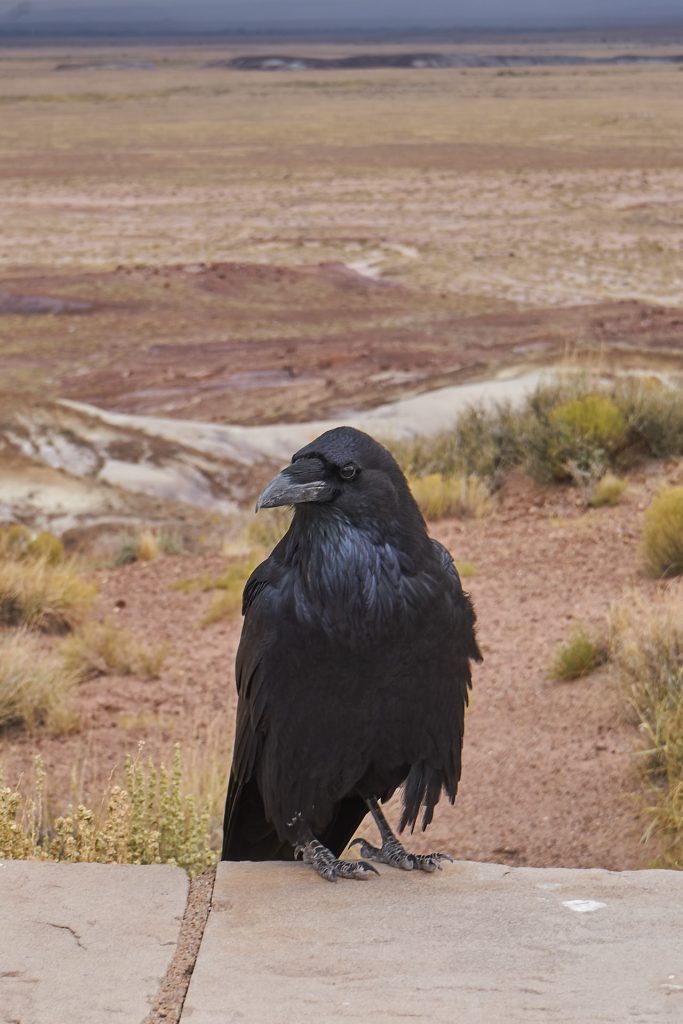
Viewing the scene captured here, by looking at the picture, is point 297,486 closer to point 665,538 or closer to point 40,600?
point 665,538

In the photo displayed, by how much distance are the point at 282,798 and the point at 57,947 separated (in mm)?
883

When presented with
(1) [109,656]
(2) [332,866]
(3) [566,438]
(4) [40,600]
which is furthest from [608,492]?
(2) [332,866]

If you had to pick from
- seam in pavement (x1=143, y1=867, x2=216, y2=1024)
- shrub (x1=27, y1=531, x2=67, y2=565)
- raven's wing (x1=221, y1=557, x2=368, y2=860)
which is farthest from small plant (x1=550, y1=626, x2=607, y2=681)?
shrub (x1=27, y1=531, x2=67, y2=565)

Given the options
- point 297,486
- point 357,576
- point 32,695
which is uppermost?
point 297,486

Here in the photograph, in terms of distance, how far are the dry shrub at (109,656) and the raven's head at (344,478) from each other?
590 centimetres

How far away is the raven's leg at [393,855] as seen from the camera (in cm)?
426

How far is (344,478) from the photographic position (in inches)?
146

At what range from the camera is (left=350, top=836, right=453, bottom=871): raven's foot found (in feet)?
14.0

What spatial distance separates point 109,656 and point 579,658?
3420mm

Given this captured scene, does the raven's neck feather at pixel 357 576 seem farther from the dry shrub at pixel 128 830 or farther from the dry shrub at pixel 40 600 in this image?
the dry shrub at pixel 40 600

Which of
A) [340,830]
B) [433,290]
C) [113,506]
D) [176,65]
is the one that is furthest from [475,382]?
[176,65]

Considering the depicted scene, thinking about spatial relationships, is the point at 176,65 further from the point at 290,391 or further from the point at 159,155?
the point at 290,391

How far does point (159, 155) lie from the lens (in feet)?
187

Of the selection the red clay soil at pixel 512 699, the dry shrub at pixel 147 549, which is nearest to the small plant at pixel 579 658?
the red clay soil at pixel 512 699
